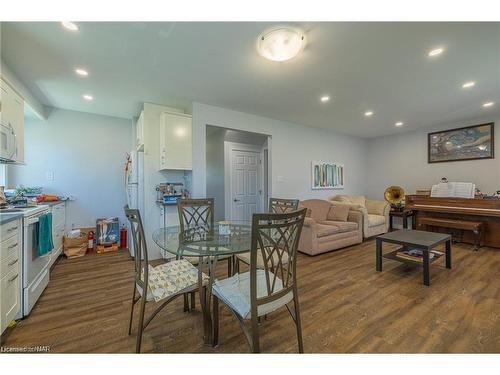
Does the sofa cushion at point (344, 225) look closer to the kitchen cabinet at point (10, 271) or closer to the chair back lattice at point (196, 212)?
the chair back lattice at point (196, 212)

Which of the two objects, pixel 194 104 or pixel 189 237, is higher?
pixel 194 104

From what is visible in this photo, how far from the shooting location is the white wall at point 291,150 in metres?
3.47

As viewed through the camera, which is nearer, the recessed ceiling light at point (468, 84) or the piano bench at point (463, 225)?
the recessed ceiling light at point (468, 84)

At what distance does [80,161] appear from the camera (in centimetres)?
392

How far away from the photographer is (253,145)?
5.37 meters

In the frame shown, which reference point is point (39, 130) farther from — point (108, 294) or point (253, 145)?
point (253, 145)

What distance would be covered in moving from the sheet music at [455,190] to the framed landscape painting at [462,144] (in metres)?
0.78

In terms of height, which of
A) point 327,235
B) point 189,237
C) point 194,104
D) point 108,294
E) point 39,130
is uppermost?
point 194,104

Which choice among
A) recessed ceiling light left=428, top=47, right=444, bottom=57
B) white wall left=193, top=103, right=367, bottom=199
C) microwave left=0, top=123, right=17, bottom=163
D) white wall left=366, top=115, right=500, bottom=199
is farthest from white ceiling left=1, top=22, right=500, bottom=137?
white wall left=366, top=115, right=500, bottom=199

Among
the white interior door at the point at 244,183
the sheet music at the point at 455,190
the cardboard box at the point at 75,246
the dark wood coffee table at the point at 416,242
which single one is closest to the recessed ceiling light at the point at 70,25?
the cardboard box at the point at 75,246

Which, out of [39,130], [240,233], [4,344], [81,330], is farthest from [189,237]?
[39,130]
